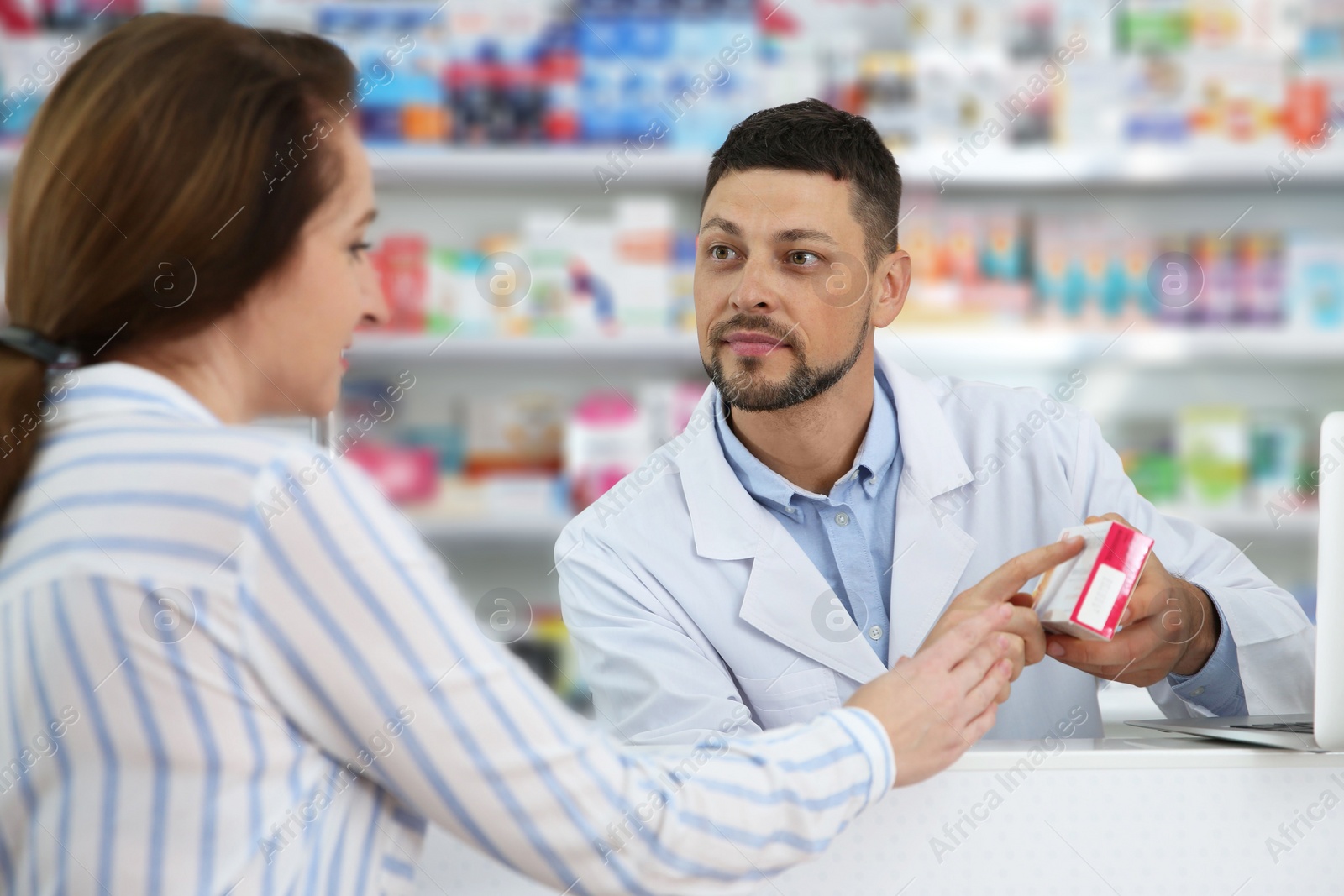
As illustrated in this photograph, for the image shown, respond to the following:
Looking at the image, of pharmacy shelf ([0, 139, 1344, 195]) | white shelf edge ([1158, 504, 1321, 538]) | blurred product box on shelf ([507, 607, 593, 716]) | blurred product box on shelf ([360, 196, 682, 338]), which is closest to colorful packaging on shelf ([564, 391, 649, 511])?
blurred product box on shelf ([360, 196, 682, 338])

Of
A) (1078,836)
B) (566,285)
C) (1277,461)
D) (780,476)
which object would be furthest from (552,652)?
(1078,836)

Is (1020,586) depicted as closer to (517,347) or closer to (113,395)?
(113,395)

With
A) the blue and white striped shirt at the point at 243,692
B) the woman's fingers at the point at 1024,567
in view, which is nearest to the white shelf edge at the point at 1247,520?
the woman's fingers at the point at 1024,567

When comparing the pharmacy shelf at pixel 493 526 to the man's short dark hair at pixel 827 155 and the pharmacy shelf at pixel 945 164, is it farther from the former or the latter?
the man's short dark hair at pixel 827 155

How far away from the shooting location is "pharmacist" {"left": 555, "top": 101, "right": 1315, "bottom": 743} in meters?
1.46

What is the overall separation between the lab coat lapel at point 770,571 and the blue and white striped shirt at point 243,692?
2.60 feet

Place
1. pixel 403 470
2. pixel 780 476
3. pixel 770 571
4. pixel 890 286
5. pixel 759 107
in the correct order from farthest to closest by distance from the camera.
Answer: pixel 403 470 < pixel 759 107 < pixel 890 286 < pixel 780 476 < pixel 770 571

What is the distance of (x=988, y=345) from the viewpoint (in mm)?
3113

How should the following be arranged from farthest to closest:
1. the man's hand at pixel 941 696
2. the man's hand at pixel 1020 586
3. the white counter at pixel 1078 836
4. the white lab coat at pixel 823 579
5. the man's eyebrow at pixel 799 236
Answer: the man's eyebrow at pixel 799 236, the white lab coat at pixel 823 579, the man's hand at pixel 1020 586, the white counter at pixel 1078 836, the man's hand at pixel 941 696

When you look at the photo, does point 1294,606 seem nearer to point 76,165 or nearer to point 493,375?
point 76,165

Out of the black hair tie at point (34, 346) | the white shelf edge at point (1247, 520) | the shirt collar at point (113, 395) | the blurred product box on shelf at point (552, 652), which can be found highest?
the black hair tie at point (34, 346)

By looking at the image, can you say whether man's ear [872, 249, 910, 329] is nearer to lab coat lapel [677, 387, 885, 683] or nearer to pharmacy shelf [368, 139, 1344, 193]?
lab coat lapel [677, 387, 885, 683]

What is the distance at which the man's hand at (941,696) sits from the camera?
0.85m

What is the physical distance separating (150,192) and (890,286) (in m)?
1.36
